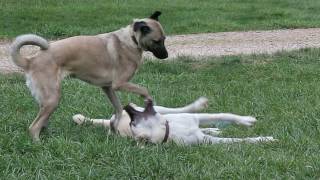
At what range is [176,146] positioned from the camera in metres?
5.70

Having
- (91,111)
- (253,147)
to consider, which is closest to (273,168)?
(253,147)

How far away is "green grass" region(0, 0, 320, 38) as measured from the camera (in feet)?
51.7

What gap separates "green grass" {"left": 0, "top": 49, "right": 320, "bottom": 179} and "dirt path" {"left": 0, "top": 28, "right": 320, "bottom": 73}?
2.51m

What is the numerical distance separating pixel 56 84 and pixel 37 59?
0.92 ft

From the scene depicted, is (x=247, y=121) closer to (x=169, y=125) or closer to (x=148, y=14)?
(x=169, y=125)

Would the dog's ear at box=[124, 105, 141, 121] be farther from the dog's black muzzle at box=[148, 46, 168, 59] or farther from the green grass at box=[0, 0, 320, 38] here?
the green grass at box=[0, 0, 320, 38]

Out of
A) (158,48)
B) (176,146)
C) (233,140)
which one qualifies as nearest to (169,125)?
(176,146)

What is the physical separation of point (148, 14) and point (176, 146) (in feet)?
39.2

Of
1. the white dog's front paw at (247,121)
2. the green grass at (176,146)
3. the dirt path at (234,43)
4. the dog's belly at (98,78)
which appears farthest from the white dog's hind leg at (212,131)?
the dirt path at (234,43)

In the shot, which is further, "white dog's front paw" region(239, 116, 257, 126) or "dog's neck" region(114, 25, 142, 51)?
"dog's neck" region(114, 25, 142, 51)

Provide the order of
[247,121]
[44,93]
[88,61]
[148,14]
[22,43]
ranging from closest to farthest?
1. [44,93]
2. [22,43]
3. [88,61]
4. [247,121]
5. [148,14]

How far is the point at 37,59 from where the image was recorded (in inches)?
243

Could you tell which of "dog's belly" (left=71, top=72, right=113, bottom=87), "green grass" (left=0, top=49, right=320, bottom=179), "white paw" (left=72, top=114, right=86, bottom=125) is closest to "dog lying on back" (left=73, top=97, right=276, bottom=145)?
"white paw" (left=72, top=114, right=86, bottom=125)

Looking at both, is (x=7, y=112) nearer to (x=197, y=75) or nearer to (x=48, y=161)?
(x=48, y=161)
